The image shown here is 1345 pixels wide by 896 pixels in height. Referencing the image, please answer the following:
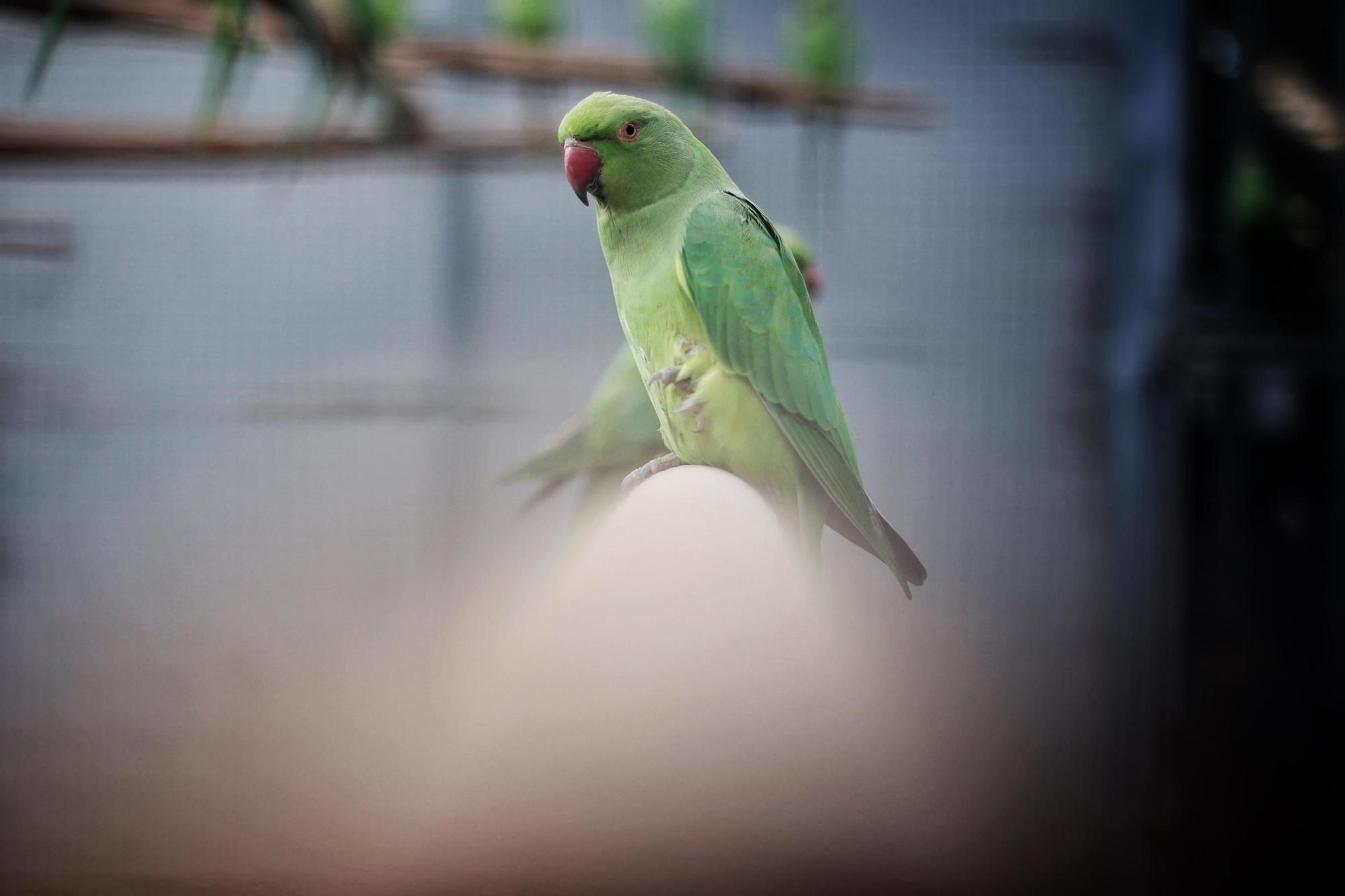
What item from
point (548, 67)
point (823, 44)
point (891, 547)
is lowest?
point (891, 547)

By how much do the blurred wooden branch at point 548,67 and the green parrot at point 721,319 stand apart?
2.80 ft

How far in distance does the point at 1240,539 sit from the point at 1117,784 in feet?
1.54

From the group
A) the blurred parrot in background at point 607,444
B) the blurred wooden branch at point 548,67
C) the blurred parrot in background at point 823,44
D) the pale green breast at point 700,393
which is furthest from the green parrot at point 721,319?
the blurred parrot in background at point 823,44

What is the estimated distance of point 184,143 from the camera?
135cm

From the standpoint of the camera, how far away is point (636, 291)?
1.71ft

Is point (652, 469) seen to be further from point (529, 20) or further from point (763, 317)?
point (529, 20)

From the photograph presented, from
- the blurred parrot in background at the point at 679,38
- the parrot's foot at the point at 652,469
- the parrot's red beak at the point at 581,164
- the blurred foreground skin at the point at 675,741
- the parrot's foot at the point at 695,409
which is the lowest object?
the blurred foreground skin at the point at 675,741

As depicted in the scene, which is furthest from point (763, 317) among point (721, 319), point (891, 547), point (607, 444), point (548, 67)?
point (548, 67)

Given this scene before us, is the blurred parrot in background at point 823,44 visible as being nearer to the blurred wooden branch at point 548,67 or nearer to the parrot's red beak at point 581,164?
the blurred wooden branch at point 548,67

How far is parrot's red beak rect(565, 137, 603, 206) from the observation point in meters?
0.47

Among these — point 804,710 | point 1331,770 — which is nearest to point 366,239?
point 804,710

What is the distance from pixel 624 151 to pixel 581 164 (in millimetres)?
23

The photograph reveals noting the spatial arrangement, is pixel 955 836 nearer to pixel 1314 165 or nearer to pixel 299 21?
pixel 1314 165

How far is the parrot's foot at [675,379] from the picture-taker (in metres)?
0.52
